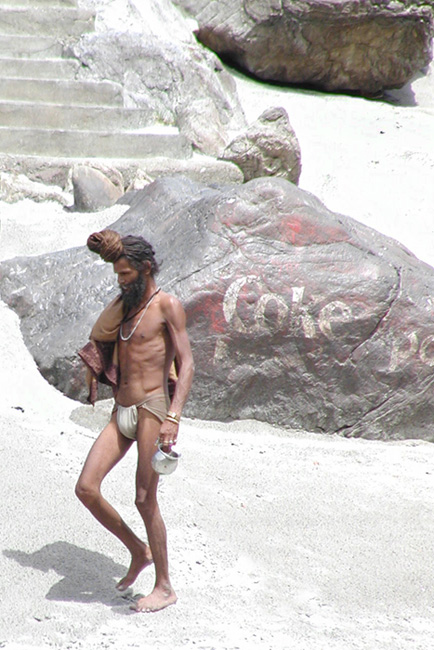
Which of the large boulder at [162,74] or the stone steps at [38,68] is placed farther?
the large boulder at [162,74]

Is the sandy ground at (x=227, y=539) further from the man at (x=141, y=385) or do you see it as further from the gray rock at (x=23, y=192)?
the gray rock at (x=23, y=192)

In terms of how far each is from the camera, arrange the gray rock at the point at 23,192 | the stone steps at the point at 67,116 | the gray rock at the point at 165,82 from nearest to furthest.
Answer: the gray rock at the point at 23,192
the stone steps at the point at 67,116
the gray rock at the point at 165,82

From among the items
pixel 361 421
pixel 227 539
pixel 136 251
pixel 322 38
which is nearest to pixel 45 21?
pixel 322 38

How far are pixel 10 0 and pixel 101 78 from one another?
1.38 m

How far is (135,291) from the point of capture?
3.45 meters

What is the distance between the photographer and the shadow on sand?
3516mm

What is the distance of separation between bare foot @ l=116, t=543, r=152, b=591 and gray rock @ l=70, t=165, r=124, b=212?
4.51 metres

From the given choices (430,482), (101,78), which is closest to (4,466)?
(430,482)

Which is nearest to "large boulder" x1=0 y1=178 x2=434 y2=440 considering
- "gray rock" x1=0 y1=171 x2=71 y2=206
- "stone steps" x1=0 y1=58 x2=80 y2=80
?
"gray rock" x1=0 y1=171 x2=71 y2=206

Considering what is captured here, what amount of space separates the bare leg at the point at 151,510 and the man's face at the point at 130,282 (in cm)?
43

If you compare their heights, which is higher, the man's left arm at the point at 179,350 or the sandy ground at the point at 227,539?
the man's left arm at the point at 179,350

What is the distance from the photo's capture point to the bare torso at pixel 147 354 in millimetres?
3438

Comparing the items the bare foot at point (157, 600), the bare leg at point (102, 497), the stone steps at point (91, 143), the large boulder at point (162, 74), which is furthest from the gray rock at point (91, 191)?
the bare foot at point (157, 600)

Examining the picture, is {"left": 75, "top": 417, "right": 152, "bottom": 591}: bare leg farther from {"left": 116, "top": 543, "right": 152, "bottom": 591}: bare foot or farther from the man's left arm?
→ the man's left arm
